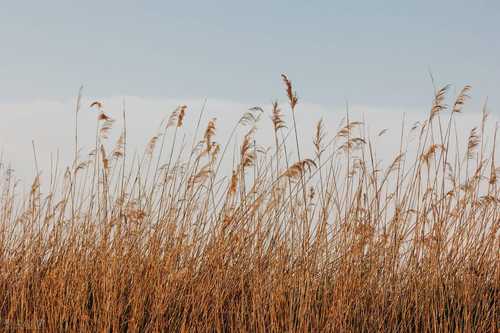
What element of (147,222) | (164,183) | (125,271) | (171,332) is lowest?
(171,332)

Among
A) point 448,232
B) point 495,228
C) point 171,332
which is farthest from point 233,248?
point 495,228

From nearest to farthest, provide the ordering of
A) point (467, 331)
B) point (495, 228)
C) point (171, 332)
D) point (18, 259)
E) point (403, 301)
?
1. point (467, 331)
2. point (171, 332)
3. point (403, 301)
4. point (495, 228)
5. point (18, 259)

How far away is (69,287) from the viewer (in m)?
3.94

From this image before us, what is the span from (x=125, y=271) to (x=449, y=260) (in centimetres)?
209

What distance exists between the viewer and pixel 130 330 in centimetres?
342

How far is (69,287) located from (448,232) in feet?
7.98

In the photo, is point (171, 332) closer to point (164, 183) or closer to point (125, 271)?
point (125, 271)

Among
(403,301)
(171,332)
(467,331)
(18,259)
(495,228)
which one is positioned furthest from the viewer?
(18,259)

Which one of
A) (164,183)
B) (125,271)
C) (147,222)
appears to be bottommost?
(125,271)

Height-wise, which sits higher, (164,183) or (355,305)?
(164,183)

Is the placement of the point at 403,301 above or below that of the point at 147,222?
below

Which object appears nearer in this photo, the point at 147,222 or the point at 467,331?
the point at 467,331

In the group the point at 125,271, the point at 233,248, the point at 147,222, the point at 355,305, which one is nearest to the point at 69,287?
the point at 125,271

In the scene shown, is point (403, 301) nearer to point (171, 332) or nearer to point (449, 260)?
point (449, 260)
